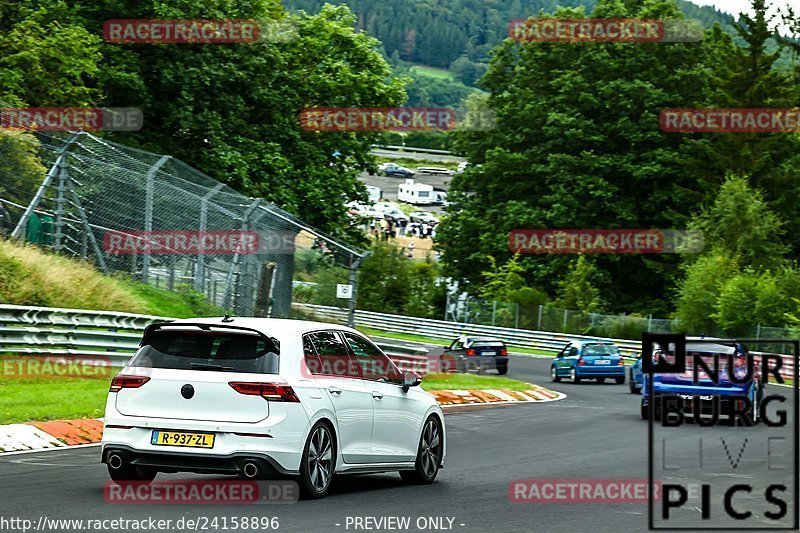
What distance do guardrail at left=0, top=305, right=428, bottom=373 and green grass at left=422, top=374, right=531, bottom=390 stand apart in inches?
300

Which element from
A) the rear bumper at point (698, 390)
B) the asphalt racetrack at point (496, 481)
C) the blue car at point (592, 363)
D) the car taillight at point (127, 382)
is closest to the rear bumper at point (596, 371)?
the blue car at point (592, 363)

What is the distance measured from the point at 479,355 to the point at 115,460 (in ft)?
110

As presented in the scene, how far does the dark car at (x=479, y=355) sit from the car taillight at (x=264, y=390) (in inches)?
1258

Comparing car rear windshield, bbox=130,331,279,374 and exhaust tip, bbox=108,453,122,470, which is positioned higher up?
car rear windshield, bbox=130,331,279,374

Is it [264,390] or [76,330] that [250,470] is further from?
[76,330]

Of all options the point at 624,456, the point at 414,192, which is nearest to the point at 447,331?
the point at 624,456

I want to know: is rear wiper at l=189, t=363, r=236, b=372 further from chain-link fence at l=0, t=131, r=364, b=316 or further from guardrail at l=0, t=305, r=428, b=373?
chain-link fence at l=0, t=131, r=364, b=316

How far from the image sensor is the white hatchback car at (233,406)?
10.8 m

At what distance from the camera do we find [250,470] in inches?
425

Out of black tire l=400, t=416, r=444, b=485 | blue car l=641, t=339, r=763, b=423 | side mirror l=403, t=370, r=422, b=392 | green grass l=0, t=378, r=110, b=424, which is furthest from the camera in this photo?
blue car l=641, t=339, r=763, b=423

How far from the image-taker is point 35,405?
696 inches

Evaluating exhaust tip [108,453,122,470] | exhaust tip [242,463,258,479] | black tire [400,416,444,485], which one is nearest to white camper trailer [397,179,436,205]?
black tire [400,416,444,485]

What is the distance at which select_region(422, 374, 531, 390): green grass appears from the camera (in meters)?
30.2

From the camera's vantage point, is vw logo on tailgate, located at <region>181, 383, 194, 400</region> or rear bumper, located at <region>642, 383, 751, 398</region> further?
rear bumper, located at <region>642, 383, 751, 398</region>
